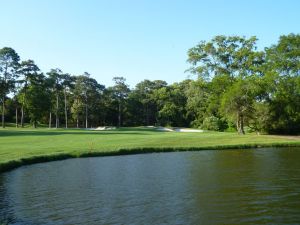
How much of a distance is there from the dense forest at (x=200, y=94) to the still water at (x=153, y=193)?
33349 millimetres

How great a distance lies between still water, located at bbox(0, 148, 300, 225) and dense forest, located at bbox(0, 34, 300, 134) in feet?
109

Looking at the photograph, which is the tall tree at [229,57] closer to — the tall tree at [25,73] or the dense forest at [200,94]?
the dense forest at [200,94]

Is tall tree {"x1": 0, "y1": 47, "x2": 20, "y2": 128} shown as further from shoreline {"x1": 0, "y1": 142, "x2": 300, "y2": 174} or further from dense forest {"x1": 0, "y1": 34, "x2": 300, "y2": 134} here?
shoreline {"x1": 0, "y1": 142, "x2": 300, "y2": 174}

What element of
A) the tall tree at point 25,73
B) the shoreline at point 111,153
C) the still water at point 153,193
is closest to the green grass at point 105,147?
the shoreline at point 111,153

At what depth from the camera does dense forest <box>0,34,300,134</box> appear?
206 feet

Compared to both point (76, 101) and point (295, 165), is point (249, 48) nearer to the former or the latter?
point (295, 165)

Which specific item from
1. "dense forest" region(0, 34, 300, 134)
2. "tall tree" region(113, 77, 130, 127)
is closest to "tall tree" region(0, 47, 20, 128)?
"dense forest" region(0, 34, 300, 134)

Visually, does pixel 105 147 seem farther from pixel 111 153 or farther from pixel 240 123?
pixel 240 123

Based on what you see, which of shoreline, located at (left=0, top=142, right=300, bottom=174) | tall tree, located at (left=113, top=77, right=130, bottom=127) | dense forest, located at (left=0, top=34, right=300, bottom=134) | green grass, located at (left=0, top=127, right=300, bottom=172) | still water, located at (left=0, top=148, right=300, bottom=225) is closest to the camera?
still water, located at (left=0, top=148, right=300, bottom=225)

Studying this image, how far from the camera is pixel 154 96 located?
381 ft

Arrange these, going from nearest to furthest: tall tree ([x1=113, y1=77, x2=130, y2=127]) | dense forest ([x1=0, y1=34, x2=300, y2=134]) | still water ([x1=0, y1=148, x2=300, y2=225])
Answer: still water ([x1=0, y1=148, x2=300, y2=225]) → dense forest ([x1=0, y1=34, x2=300, y2=134]) → tall tree ([x1=113, y1=77, x2=130, y2=127])

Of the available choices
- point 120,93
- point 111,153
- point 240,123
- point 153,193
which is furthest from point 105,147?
point 120,93

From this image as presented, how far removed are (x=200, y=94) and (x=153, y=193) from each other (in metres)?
54.9

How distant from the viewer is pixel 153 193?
19297mm
